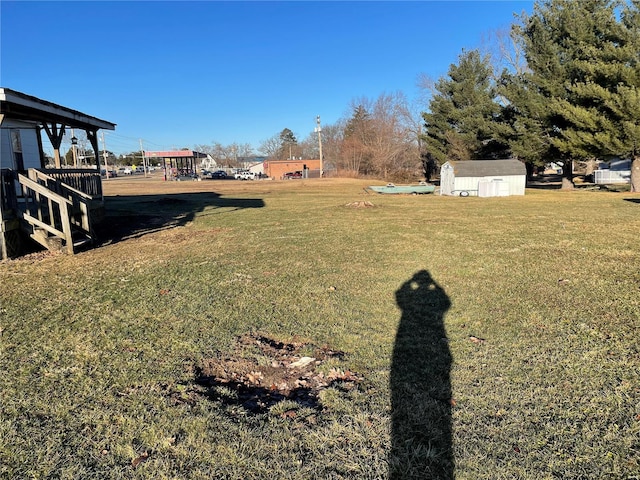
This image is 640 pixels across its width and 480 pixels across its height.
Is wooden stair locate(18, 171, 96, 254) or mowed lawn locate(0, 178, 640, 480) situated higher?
wooden stair locate(18, 171, 96, 254)

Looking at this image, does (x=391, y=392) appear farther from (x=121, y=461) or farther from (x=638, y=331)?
(x=638, y=331)

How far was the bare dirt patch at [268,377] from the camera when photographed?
124 inches

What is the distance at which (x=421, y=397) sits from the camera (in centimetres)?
306

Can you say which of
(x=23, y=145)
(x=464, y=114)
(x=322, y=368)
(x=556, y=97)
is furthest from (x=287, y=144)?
(x=322, y=368)

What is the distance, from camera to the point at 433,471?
2.33 meters

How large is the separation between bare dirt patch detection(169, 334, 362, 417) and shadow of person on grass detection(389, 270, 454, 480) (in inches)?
18.6

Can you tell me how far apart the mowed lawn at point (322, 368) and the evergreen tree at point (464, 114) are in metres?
31.4

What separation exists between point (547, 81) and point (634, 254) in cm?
2406

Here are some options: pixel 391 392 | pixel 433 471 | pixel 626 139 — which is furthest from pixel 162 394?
pixel 626 139

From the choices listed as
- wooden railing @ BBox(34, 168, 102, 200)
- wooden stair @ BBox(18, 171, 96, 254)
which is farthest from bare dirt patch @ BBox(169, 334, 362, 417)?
wooden railing @ BBox(34, 168, 102, 200)

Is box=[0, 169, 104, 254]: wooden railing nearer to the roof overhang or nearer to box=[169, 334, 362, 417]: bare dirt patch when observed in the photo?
the roof overhang

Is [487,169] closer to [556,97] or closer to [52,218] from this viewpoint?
[556,97]

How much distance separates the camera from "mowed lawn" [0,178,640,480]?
2.46 m

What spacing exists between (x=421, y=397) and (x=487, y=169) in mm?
24924
